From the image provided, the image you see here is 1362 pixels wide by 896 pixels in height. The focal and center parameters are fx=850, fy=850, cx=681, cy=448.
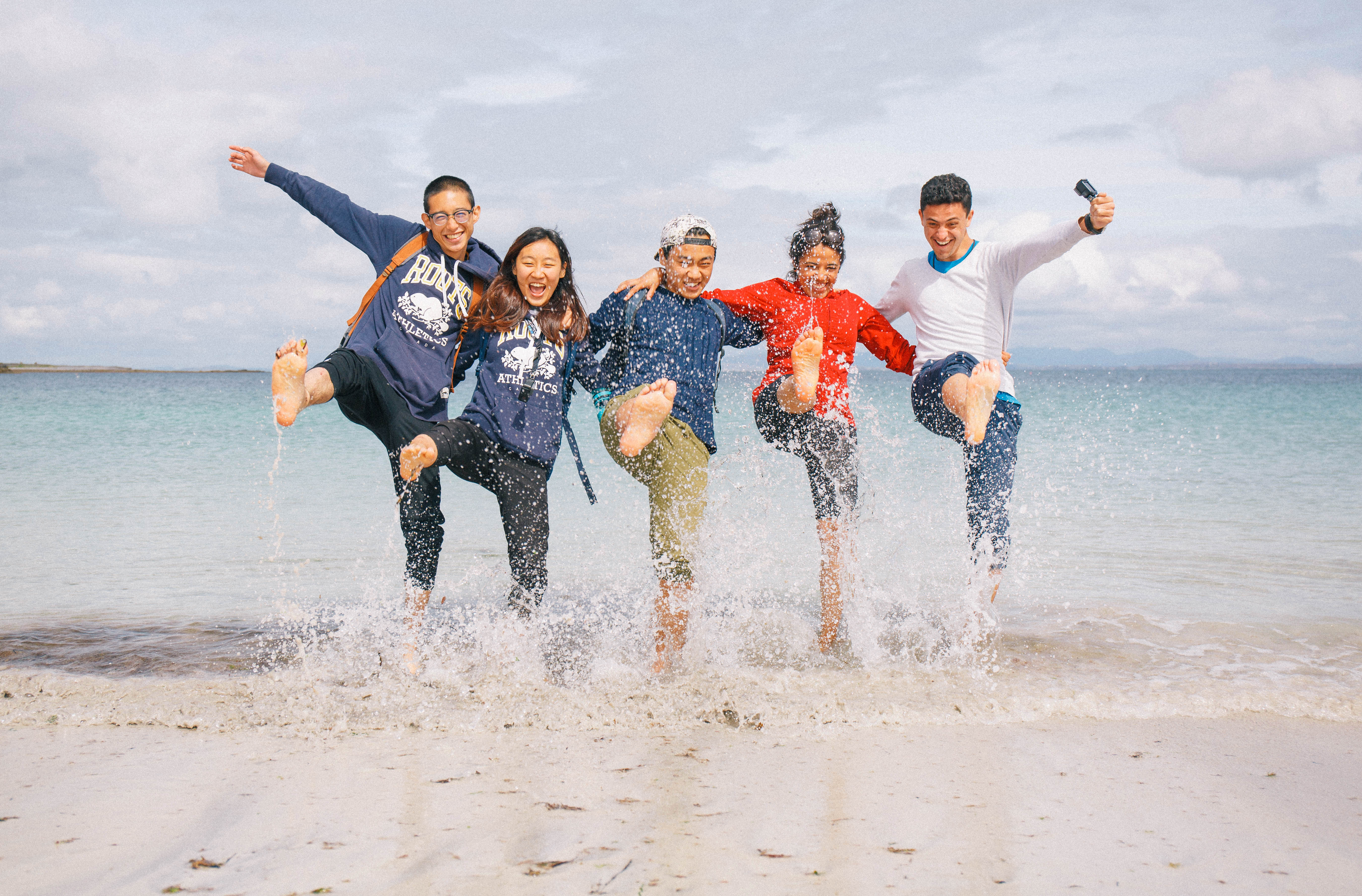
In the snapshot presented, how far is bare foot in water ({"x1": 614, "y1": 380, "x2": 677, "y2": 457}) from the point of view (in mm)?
3502

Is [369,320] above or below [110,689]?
above

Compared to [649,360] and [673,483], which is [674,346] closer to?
[649,360]

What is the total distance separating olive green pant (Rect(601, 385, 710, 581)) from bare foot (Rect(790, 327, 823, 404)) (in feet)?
1.79

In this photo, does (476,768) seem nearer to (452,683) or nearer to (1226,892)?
(452,683)

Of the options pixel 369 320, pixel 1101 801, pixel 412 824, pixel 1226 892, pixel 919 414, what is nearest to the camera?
pixel 1226 892

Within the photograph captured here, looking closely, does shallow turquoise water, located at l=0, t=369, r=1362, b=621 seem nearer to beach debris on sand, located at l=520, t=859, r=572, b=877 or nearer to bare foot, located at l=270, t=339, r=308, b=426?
bare foot, located at l=270, t=339, r=308, b=426

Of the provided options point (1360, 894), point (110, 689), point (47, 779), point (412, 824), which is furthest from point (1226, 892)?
point (110, 689)

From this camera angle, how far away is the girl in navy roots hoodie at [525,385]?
3.83 metres

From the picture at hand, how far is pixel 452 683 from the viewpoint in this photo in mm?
3973

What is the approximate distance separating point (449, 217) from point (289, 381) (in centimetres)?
112

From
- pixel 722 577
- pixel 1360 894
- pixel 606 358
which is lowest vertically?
pixel 1360 894

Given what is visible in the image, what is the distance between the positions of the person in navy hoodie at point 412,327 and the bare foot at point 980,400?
227 cm

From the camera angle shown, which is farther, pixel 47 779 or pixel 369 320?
pixel 369 320

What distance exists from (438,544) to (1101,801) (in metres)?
2.99
